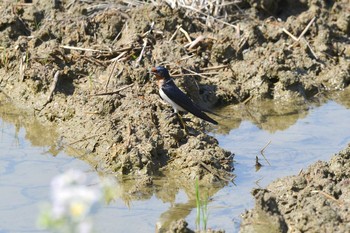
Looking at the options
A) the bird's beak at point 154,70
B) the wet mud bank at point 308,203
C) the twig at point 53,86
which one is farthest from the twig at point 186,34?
the wet mud bank at point 308,203

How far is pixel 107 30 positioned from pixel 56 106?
1.50 meters

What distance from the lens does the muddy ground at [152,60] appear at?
7.55 m

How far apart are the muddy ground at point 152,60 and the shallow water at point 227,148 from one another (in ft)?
0.73

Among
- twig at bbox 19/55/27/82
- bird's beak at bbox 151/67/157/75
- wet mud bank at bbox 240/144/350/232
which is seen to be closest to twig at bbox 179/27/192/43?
bird's beak at bbox 151/67/157/75

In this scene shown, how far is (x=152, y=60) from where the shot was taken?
886 centimetres

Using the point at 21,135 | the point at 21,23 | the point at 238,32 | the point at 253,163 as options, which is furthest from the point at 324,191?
the point at 21,23

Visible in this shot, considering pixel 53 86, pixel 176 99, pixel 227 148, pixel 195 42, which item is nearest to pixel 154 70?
pixel 176 99

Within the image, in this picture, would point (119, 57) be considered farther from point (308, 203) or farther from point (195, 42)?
point (308, 203)

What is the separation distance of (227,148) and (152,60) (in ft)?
5.92

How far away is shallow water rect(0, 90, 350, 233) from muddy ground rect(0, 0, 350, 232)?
0.22 meters

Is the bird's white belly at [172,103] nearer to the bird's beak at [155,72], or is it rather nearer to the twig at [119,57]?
the bird's beak at [155,72]

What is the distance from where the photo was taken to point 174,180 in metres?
6.68

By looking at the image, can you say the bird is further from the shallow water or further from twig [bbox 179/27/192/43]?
twig [bbox 179/27/192/43]

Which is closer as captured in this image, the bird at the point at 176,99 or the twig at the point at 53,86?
the bird at the point at 176,99
